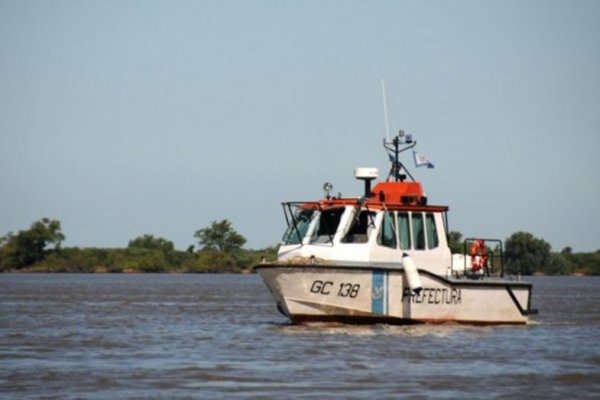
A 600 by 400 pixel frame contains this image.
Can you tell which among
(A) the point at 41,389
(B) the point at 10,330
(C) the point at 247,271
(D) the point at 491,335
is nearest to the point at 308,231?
(D) the point at 491,335

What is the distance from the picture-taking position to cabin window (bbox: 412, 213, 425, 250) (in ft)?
103

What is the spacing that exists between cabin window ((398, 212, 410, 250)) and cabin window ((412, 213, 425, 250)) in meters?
0.19

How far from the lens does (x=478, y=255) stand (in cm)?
3197

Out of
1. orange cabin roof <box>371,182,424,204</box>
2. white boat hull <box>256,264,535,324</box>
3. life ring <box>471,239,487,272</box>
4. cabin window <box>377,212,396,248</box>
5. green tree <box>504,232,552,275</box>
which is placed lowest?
white boat hull <box>256,264,535,324</box>

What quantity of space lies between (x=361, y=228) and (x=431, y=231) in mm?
1762

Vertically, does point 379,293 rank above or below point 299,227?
below

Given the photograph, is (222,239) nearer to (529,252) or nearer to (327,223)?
(529,252)

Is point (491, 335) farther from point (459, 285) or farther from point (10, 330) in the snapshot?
point (10, 330)

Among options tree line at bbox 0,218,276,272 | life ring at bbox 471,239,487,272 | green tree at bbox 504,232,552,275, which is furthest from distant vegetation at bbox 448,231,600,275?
life ring at bbox 471,239,487,272

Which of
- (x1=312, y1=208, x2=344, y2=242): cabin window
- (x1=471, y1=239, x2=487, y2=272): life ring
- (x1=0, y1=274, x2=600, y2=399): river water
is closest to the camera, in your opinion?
(x1=0, y1=274, x2=600, y2=399): river water

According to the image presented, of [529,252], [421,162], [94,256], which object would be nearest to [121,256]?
[94,256]

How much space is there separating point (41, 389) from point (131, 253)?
406 feet

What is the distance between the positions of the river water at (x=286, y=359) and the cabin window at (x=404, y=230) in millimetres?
1885

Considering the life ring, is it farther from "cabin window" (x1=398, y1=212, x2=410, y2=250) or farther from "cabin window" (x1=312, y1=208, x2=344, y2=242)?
"cabin window" (x1=312, y1=208, x2=344, y2=242)
